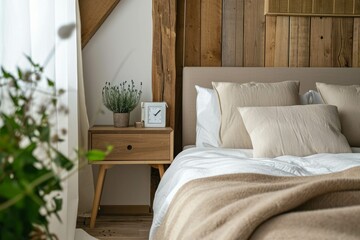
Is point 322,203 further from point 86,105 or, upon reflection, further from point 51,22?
point 86,105

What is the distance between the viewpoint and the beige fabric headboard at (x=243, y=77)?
3.80 metres

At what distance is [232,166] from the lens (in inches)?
101

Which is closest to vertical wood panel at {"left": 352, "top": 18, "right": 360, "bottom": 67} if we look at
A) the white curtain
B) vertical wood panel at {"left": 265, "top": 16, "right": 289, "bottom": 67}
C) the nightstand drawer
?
vertical wood panel at {"left": 265, "top": 16, "right": 289, "bottom": 67}

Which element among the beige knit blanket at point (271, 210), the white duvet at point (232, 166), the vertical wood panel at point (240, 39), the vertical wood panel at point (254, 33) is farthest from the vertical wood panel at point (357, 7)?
the beige knit blanket at point (271, 210)

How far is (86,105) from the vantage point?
3877 millimetres

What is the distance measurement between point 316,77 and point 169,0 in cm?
115

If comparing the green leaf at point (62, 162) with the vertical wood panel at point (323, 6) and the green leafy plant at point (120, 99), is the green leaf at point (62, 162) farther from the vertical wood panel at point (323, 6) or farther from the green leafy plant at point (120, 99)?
the vertical wood panel at point (323, 6)

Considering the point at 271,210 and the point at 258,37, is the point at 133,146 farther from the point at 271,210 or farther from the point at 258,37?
the point at 271,210

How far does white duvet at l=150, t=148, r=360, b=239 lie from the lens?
8.38ft

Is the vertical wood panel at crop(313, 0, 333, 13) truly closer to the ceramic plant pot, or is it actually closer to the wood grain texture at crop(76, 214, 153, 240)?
the ceramic plant pot

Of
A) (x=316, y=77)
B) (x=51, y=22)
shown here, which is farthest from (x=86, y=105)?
(x=316, y=77)

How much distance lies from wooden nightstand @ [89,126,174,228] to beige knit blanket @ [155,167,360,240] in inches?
51.9

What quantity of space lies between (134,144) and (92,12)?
957mm

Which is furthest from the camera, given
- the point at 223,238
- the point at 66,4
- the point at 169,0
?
the point at 169,0
